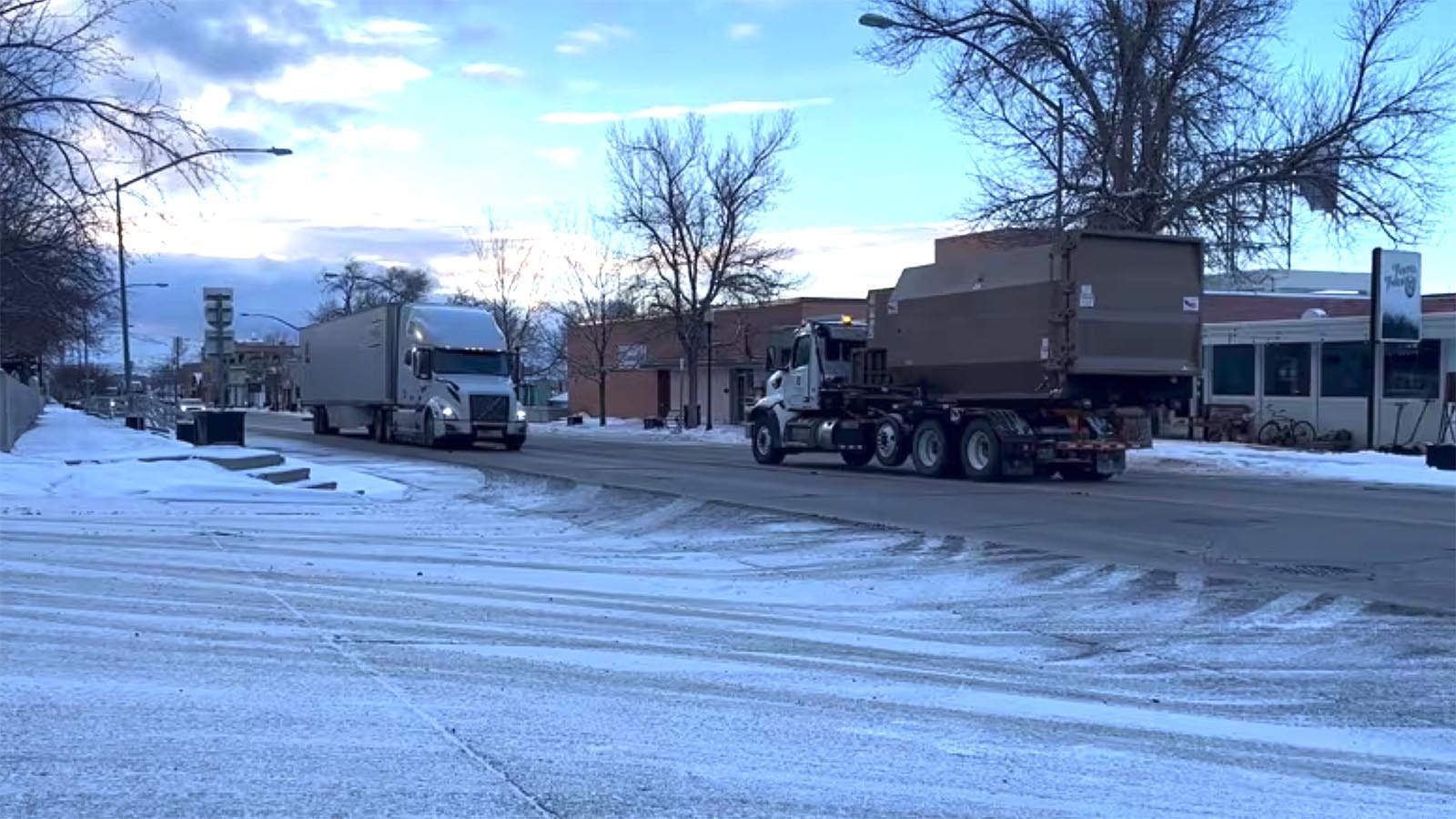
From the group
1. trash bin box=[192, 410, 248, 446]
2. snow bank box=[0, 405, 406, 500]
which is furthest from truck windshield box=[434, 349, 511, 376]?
snow bank box=[0, 405, 406, 500]

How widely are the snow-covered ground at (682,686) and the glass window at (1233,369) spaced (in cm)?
3018

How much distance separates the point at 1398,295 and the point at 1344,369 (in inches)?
218

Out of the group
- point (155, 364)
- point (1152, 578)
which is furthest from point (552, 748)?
point (155, 364)

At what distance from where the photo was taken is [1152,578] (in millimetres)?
11906

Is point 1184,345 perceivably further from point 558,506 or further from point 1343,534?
point 558,506

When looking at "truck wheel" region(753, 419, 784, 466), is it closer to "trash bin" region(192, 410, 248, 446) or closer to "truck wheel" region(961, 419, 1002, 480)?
"truck wheel" region(961, 419, 1002, 480)

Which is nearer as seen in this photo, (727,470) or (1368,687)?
(1368,687)

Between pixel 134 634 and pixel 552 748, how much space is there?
11.7ft

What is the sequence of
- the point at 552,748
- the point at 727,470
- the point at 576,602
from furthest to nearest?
the point at 727,470
the point at 576,602
the point at 552,748

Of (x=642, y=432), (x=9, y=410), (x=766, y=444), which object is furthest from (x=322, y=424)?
(x=766, y=444)

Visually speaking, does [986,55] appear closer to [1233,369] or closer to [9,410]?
[1233,369]

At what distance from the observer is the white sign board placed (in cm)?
3162

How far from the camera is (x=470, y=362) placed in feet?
115

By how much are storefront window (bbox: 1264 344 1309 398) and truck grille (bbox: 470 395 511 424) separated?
72.1 feet
